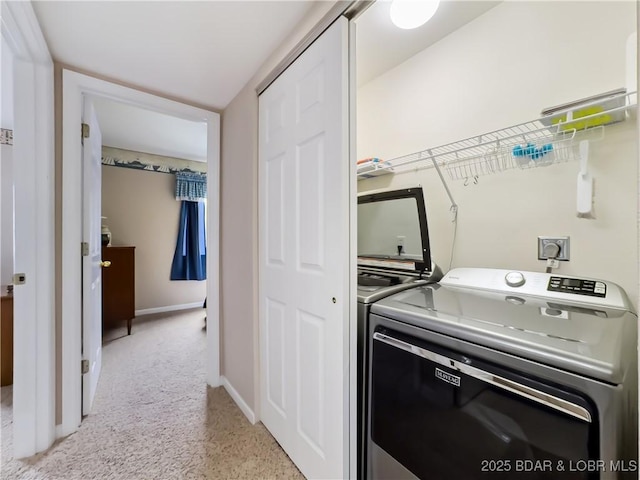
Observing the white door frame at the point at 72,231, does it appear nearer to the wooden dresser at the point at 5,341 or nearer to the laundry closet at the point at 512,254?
the wooden dresser at the point at 5,341

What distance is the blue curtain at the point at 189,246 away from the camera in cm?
412

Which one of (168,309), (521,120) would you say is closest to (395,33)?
(521,120)

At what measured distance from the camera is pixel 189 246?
13.8 feet

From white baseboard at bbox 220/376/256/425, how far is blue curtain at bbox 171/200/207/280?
2.52 metres

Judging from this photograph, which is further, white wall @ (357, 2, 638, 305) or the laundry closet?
white wall @ (357, 2, 638, 305)

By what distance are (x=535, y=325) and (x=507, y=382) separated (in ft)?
0.66

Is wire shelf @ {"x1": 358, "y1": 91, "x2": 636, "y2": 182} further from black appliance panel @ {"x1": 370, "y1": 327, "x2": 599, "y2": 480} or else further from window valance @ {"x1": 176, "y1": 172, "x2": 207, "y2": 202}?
window valance @ {"x1": 176, "y1": 172, "x2": 207, "y2": 202}

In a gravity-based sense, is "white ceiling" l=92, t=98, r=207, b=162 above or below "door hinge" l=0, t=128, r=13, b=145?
above

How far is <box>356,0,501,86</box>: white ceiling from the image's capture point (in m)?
1.41

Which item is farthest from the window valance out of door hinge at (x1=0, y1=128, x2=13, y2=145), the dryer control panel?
the dryer control panel

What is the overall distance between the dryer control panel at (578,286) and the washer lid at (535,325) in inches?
2.6

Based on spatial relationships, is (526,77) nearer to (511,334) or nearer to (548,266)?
(548,266)

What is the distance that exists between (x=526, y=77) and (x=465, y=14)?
20.2 inches

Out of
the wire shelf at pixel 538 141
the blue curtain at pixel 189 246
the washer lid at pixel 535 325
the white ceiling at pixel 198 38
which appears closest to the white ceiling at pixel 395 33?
the white ceiling at pixel 198 38
